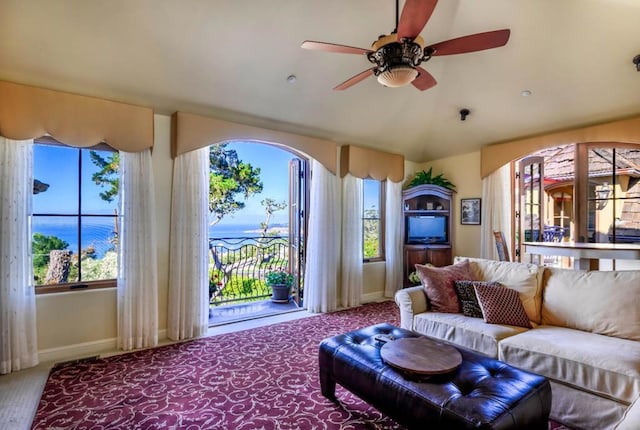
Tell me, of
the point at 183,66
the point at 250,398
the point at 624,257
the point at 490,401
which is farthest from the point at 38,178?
the point at 624,257

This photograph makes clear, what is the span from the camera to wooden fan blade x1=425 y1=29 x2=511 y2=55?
227cm

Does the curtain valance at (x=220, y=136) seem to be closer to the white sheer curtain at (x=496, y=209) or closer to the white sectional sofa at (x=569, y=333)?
the white sectional sofa at (x=569, y=333)

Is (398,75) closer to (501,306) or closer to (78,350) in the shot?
(501,306)

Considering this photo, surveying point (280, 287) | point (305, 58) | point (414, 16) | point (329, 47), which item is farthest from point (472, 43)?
point (280, 287)

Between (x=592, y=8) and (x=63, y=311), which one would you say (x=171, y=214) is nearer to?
(x=63, y=311)

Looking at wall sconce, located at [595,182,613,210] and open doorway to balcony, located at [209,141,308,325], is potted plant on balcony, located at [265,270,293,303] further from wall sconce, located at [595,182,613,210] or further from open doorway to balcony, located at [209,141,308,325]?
wall sconce, located at [595,182,613,210]

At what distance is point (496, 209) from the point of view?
5246 millimetres

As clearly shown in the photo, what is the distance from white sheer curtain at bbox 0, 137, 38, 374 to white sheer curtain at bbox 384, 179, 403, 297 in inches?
183

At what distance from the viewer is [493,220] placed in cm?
527

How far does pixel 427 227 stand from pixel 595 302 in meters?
3.31

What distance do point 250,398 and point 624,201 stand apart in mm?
5058

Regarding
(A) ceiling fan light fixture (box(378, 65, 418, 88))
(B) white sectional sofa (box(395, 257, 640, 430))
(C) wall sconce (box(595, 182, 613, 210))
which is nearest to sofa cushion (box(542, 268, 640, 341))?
(B) white sectional sofa (box(395, 257, 640, 430))

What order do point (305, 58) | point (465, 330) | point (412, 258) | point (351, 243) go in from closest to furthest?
1. point (465, 330)
2. point (305, 58)
3. point (351, 243)
4. point (412, 258)

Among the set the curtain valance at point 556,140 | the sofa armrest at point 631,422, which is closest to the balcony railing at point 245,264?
the curtain valance at point 556,140
